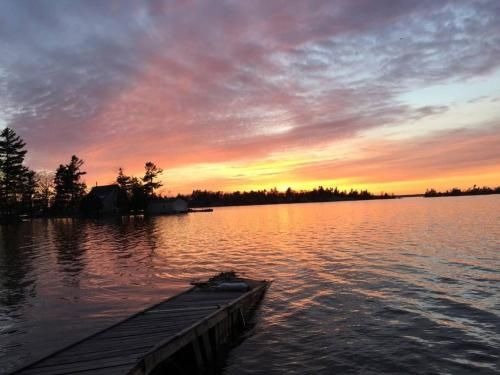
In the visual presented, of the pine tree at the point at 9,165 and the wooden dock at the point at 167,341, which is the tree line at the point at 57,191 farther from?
the wooden dock at the point at 167,341

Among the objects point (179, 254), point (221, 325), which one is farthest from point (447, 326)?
point (179, 254)

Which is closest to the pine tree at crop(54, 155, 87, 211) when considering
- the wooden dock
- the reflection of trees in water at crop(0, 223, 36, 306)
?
the reflection of trees in water at crop(0, 223, 36, 306)

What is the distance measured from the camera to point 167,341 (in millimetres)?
10156

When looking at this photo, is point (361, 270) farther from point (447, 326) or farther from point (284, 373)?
point (284, 373)

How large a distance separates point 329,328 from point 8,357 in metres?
10.6

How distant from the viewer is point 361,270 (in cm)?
2519

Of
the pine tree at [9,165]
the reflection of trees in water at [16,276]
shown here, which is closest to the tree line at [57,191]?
the pine tree at [9,165]

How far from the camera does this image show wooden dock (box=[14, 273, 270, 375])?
29.8 ft

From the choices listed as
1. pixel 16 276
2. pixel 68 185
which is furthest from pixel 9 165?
pixel 16 276

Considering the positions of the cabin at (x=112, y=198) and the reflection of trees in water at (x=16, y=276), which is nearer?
the reflection of trees in water at (x=16, y=276)

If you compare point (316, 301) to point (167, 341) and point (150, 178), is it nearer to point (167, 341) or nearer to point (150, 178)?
point (167, 341)

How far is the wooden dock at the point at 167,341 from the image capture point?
358 inches

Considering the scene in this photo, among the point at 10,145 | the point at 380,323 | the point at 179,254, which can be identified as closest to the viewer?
the point at 380,323

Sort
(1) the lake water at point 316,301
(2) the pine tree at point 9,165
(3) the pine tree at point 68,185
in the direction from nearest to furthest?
(1) the lake water at point 316,301 → (2) the pine tree at point 9,165 → (3) the pine tree at point 68,185
